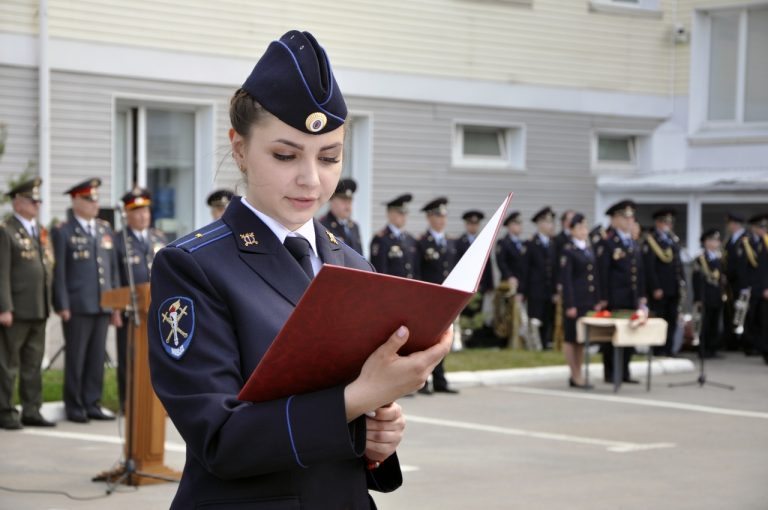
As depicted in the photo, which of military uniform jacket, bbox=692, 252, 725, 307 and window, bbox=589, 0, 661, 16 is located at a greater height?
window, bbox=589, 0, 661, 16

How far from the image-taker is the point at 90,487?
8.26 metres

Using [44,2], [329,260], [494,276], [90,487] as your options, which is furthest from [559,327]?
[329,260]

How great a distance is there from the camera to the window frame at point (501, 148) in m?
19.9

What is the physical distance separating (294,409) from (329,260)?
0.48 metres

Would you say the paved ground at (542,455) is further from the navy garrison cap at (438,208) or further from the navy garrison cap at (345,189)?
the navy garrison cap at (438,208)

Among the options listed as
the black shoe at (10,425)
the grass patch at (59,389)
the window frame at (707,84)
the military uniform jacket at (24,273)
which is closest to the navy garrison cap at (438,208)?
the grass patch at (59,389)

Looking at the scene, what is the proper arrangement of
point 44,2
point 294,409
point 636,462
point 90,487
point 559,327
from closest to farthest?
point 294,409
point 90,487
point 636,462
point 44,2
point 559,327

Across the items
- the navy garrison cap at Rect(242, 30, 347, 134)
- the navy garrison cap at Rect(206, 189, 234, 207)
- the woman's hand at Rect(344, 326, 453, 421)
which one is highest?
the navy garrison cap at Rect(242, 30, 347, 134)

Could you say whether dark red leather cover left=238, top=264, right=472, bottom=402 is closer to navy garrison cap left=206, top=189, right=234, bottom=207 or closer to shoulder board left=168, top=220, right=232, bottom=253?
shoulder board left=168, top=220, right=232, bottom=253

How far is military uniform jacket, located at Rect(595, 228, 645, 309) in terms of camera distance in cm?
1554

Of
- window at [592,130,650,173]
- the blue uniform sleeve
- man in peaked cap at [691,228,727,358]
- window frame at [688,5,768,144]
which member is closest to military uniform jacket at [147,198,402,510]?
the blue uniform sleeve

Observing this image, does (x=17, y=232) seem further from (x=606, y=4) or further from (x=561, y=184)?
(x=606, y=4)

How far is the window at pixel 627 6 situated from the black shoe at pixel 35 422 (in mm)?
13670

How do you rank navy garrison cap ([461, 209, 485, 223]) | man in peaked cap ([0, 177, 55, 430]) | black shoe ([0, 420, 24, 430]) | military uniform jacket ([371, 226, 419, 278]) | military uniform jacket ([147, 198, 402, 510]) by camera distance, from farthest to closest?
navy garrison cap ([461, 209, 485, 223])
military uniform jacket ([371, 226, 419, 278])
man in peaked cap ([0, 177, 55, 430])
black shoe ([0, 420, 24, 430])
military uniform jacket ([147, 198, 402, 510])
